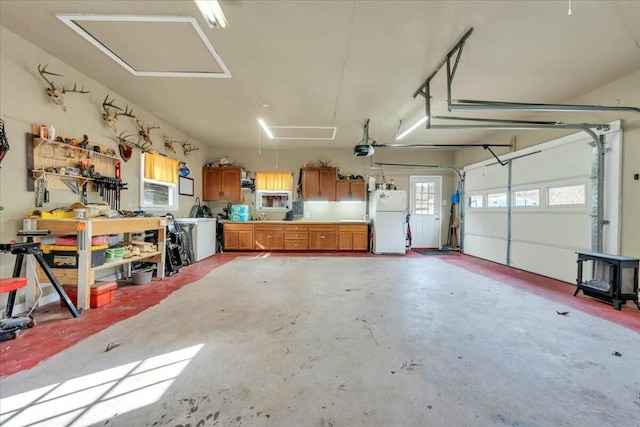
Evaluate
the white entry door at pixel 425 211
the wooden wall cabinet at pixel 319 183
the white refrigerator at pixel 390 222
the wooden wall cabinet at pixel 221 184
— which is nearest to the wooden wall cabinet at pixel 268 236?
the wooden wall cabinet at pixel 221 184

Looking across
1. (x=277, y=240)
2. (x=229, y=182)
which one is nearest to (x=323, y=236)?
(x=277, y=240)

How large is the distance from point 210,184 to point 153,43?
182 inches

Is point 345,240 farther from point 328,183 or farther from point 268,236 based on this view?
point 268,236

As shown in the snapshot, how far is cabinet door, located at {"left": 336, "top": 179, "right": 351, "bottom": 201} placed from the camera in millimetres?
7211

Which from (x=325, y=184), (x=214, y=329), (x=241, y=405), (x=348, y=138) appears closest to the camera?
(x=241, y=405)

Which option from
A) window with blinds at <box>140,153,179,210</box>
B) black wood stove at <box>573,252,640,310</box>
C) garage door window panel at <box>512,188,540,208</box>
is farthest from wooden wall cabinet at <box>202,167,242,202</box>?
black wood stove at <box>573,252,640,310</box>

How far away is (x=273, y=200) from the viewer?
746 cm

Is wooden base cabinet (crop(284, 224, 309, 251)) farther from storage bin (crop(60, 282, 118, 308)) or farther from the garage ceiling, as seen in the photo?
storage bin (crop(60, 282, 118, 308))

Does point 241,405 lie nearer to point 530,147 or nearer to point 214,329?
point 214,329

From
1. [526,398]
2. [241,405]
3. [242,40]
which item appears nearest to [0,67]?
[242,40]

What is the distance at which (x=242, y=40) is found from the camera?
261cm

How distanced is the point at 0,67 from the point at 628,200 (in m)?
7.59

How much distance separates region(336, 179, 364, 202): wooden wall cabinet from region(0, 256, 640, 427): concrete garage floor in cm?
441

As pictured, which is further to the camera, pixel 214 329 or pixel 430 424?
pixel 214 329
